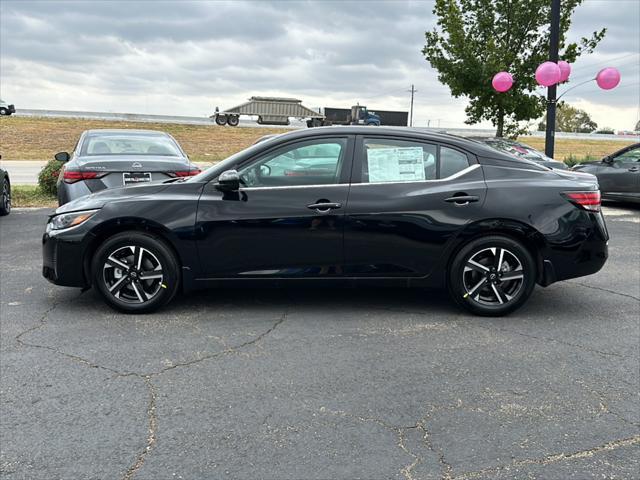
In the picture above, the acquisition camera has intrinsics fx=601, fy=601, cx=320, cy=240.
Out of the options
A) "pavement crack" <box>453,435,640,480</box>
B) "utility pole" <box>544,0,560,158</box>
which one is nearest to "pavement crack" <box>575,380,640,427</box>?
"pavement crack" <box>453,435,640,480</box>

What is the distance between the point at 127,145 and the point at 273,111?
4016 centimetres

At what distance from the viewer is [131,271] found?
494 centimetres

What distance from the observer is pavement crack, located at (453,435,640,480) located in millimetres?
2744

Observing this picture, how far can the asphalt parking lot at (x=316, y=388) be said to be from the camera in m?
2.83

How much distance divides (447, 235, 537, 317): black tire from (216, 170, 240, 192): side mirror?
1.91 meters

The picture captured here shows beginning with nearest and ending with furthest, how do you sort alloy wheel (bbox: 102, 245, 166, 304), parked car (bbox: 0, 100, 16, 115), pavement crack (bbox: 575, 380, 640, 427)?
pavement crack (bbox: 575, 380, 640, 427)
alloy wheel (bbox: 102, 245, 166, 304)
parked car (bbox: 0, 100, 16, 115)

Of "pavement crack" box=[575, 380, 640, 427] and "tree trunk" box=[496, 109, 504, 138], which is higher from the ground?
"tree trunk" box=[496, 109, 504, 138]

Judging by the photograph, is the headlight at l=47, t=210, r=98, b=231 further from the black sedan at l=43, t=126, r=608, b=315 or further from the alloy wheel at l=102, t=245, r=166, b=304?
the alloy wheel at l=102, t=245, r=166, b=304

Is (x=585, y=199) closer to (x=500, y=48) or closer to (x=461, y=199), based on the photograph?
(x=461, y=199)

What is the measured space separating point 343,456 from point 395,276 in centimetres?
234

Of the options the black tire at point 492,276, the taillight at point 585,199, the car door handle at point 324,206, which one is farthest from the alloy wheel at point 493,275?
the car door handle at point 324,206

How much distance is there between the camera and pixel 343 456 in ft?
9.39

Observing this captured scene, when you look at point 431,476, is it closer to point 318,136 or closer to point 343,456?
point 343,456

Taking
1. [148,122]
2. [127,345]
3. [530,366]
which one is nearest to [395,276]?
[530,366]
